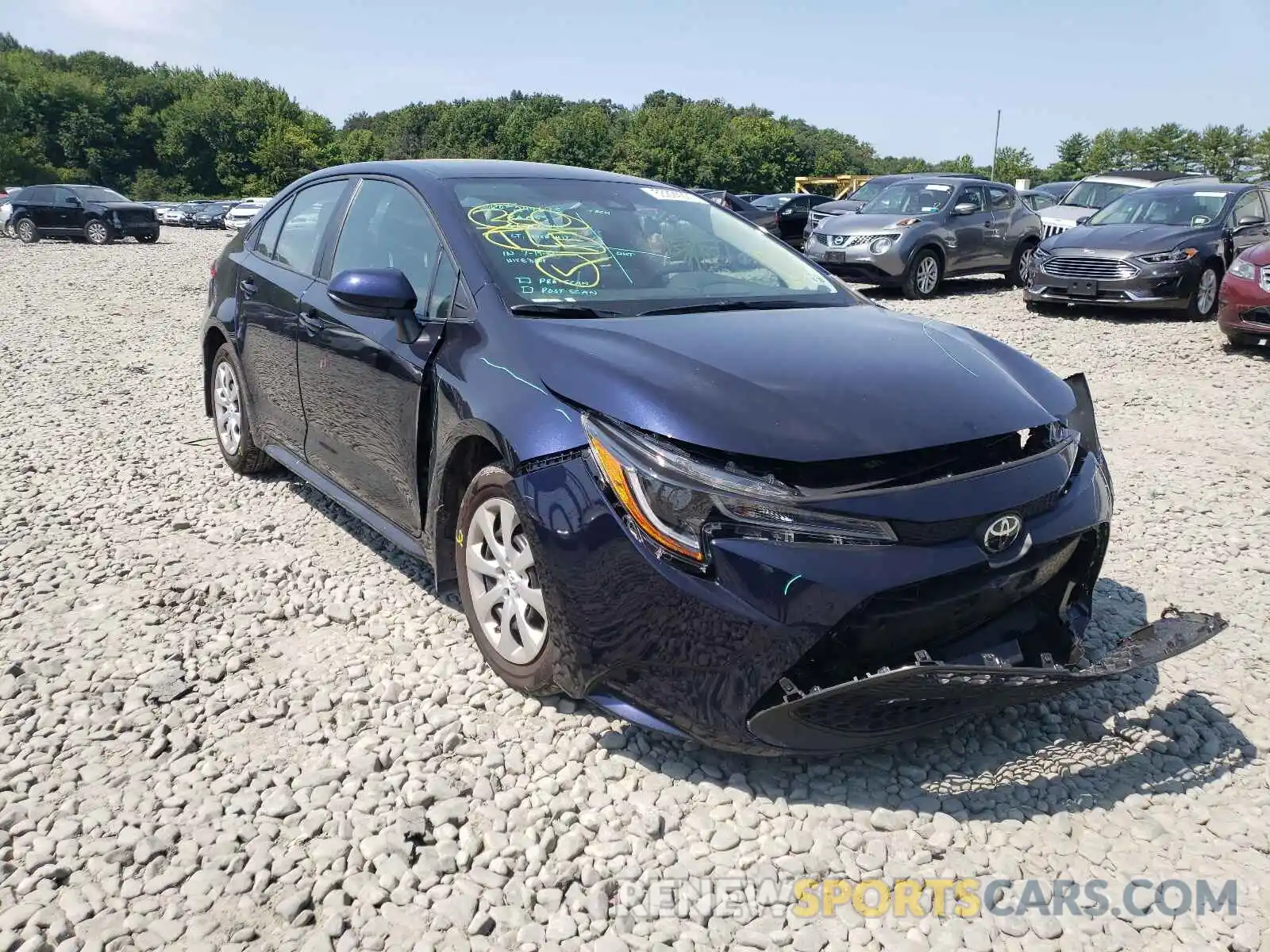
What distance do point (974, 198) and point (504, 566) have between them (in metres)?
12.5

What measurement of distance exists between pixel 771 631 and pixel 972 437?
800 millimetres

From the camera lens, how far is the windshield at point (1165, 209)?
11227 mm

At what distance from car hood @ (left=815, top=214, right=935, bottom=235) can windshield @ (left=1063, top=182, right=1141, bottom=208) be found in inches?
199

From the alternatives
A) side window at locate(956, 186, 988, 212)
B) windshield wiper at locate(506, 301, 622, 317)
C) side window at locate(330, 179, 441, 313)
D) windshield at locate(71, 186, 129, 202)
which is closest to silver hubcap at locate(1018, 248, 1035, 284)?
side window at locate(956, 186, 988, 212)

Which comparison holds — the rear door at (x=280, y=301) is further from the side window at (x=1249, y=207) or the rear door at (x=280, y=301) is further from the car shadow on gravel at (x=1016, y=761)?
the side window at (x=1249, y=207)

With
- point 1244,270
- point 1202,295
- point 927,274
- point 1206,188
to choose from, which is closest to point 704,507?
point 1244,270

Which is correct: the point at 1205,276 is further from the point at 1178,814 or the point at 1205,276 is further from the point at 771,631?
the point at 771,631

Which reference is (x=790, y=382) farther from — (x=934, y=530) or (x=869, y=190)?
(x=869, y=190)

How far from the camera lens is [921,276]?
13078 millimetres

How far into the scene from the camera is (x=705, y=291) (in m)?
3.59

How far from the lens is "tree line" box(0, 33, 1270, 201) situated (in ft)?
237

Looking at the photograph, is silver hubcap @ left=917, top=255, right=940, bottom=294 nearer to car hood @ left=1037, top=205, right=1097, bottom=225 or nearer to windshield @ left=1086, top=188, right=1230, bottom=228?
windshield @ left=1086, top=188, right=1230, bottom=228

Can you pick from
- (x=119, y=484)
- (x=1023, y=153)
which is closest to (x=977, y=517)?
(x=119, y=484)

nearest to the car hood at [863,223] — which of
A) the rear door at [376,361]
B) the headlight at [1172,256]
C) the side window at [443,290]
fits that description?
the headlight at [1172,256]
